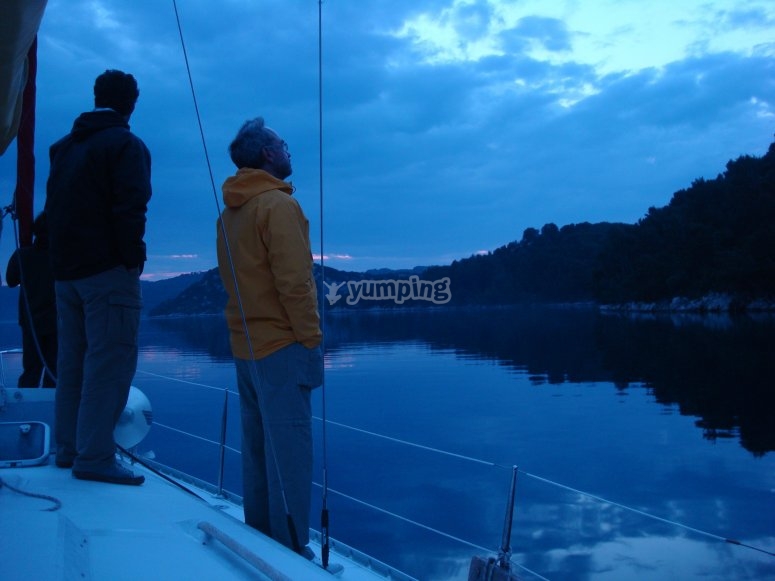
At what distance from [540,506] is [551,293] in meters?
86.1

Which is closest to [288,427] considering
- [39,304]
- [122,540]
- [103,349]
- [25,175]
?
[122,540]

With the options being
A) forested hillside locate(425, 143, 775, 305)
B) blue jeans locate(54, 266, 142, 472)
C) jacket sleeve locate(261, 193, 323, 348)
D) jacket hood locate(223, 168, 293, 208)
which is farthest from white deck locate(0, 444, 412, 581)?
forested hillside locate(425, 143, 775, 305)

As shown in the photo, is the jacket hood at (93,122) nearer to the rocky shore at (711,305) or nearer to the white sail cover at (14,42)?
the white sail cover at (14,42)

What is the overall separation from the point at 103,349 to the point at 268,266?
665mm

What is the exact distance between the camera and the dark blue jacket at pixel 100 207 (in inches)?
102

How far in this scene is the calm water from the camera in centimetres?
606

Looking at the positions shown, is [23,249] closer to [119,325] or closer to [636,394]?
[119,325]

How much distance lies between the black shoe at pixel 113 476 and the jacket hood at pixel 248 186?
41.6 inches

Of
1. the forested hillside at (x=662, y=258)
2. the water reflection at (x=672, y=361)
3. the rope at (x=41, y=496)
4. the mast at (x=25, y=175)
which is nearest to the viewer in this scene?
the rope at (x=41, y=496)

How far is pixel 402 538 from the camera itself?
680cm

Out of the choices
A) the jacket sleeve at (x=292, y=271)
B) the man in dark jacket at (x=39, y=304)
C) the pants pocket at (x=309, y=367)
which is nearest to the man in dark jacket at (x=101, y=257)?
the jacket sleeve at (x=292, y=271)

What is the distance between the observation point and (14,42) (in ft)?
5.00

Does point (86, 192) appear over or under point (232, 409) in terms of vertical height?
over

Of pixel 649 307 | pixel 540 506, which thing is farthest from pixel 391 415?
pixel 649 307
